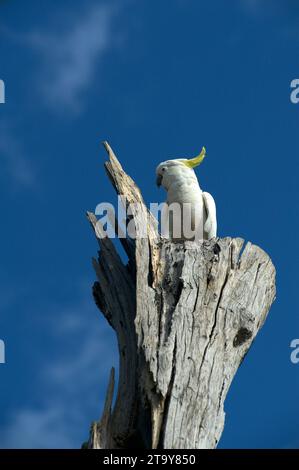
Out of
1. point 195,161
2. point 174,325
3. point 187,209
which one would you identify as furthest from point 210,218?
point 174,325

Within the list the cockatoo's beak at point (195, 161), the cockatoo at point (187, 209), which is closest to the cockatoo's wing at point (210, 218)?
the cockatoo at point (187, 209)

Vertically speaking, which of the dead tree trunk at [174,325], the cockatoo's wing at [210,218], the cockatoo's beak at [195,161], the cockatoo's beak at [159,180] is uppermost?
the cockatoo's beak at [195,161]

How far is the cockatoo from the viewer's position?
1400cm

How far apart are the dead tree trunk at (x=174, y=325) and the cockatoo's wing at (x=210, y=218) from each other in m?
0.83

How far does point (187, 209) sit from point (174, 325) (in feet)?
9.03

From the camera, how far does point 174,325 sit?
11711 mm

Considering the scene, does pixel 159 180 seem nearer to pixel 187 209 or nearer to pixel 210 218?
pixel 187 209

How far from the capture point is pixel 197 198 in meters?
14.1

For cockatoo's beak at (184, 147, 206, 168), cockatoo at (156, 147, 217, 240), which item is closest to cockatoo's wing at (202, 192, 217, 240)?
cockatoo at (156, 147, 217, 240)

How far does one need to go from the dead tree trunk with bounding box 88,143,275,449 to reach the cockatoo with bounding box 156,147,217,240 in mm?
364

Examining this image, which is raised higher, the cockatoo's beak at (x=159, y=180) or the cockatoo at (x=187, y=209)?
the cockatoo's beak at (x=159, y=180)

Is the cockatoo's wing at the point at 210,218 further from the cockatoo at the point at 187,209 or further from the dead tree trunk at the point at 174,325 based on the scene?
the dead tree trunk at the point at 174,325

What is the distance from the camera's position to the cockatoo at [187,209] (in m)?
14.0
